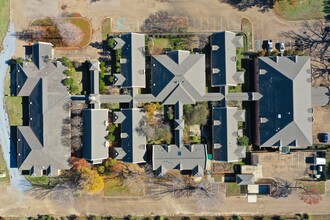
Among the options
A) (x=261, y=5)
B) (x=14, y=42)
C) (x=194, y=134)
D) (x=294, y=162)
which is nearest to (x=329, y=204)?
(x=294, y=162)

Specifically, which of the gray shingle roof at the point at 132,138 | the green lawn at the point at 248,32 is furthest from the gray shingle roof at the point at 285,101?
the gray shingle roof at the point at 132,138

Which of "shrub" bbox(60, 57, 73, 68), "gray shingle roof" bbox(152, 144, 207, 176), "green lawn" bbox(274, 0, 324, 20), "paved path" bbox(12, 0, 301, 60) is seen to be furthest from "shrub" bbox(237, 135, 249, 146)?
"shrub" bbox(60, 57, 73, 68)

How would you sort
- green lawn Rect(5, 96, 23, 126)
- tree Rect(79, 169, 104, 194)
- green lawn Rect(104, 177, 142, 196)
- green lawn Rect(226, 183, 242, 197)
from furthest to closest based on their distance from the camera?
green lawn Rect(5, 96, 23, 126), green lawn Rect(104, 177, 142, 196), green lawn Rect(226, 183, 242, 197), tree Rect(79, 169, 104, 194)

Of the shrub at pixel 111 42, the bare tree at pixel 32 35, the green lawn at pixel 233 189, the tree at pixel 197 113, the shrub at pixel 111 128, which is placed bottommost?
the green lawn at pixel 233 189

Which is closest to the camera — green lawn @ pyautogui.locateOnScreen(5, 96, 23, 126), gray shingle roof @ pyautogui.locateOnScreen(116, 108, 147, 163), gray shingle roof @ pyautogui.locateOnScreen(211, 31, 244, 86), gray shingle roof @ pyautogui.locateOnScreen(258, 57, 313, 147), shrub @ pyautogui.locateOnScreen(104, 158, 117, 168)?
gray shingle roof @ pyautogui.locateOnScreen(258, 57, 313, 147)

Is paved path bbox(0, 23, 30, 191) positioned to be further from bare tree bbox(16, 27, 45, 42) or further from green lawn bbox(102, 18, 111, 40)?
green lawn bbox(102, 18, 111, 40)

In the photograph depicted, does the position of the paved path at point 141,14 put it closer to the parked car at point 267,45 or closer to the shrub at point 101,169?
the parked car at point 267,45

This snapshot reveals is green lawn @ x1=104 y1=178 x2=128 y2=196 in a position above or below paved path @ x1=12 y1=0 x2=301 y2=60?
below
